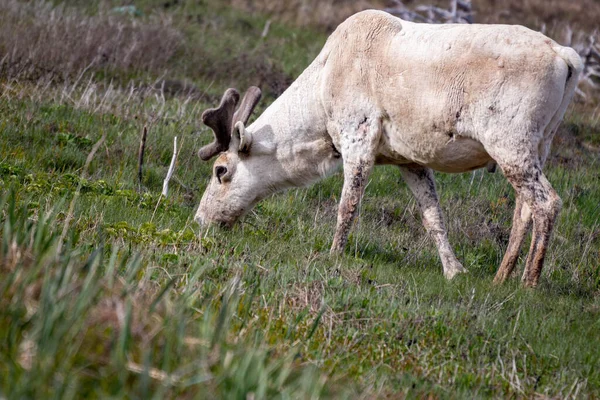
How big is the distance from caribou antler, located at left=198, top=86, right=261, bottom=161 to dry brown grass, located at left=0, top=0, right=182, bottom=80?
13.8ft

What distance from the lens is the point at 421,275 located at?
24.7 feet

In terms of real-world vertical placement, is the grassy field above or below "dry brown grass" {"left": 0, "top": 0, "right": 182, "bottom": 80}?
above

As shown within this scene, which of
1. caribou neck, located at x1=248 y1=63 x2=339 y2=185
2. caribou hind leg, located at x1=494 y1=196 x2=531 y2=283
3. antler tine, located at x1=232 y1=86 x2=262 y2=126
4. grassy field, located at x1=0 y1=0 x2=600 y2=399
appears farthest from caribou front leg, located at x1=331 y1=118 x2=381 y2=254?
caribou hind leg, located at x1=494 y1=196 x2=531 y2=283

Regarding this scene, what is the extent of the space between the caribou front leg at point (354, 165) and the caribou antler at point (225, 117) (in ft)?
4.27

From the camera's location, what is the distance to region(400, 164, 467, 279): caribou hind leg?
26.5 feet

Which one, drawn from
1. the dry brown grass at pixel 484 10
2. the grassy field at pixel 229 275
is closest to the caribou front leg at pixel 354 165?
the grassy field at pixel 229 275

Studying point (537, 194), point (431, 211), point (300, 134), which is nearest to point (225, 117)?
point (300, 134)

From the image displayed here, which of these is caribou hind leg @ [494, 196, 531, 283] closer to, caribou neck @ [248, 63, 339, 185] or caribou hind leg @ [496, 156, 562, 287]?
caribou hind leg @ [496, 156, 562, 287]

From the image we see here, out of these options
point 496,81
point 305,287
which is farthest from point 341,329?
point 496,81

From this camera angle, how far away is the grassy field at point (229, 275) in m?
3.71

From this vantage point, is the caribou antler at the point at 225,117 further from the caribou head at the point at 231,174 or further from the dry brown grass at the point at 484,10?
the dry brown grass at the point at 484,10

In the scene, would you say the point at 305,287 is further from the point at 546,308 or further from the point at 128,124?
the point at 128,124

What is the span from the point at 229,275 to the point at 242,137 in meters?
2.48

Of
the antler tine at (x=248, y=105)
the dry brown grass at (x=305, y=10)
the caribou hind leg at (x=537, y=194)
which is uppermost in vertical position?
the caribou hind leg at (x=537, y=194)
